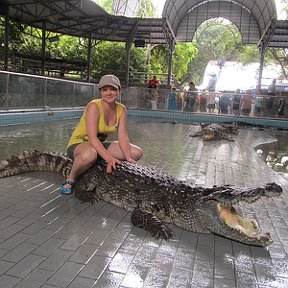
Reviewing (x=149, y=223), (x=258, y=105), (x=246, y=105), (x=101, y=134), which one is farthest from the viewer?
(x=246, y=105)

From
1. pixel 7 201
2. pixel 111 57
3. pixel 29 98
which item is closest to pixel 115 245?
pixel 7 201

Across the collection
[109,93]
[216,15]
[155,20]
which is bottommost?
[109,93]

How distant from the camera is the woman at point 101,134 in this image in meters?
3.56

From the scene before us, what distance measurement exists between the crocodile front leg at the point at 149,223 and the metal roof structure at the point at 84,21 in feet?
44.6

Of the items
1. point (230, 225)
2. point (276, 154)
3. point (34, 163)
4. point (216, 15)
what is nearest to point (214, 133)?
point (276, 154)

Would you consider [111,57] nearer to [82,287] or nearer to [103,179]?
[103,179]

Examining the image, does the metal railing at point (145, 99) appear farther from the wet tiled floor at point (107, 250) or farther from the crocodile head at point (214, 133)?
the wet tiled floor at point (107, 250)

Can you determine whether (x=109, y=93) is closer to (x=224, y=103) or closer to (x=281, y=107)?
A: (x=224, y=103)

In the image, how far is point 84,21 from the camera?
17984mm

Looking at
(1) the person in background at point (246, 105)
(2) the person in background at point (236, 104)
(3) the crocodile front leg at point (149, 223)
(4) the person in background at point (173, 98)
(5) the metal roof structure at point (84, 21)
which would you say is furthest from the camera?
(4) the person in background at point (173, 98)

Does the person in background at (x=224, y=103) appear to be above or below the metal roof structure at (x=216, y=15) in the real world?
below

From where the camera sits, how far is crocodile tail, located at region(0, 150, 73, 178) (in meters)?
4.36

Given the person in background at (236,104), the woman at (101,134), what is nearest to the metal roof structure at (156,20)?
the person in background at (236,104)

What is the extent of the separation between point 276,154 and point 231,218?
6.44 meters
